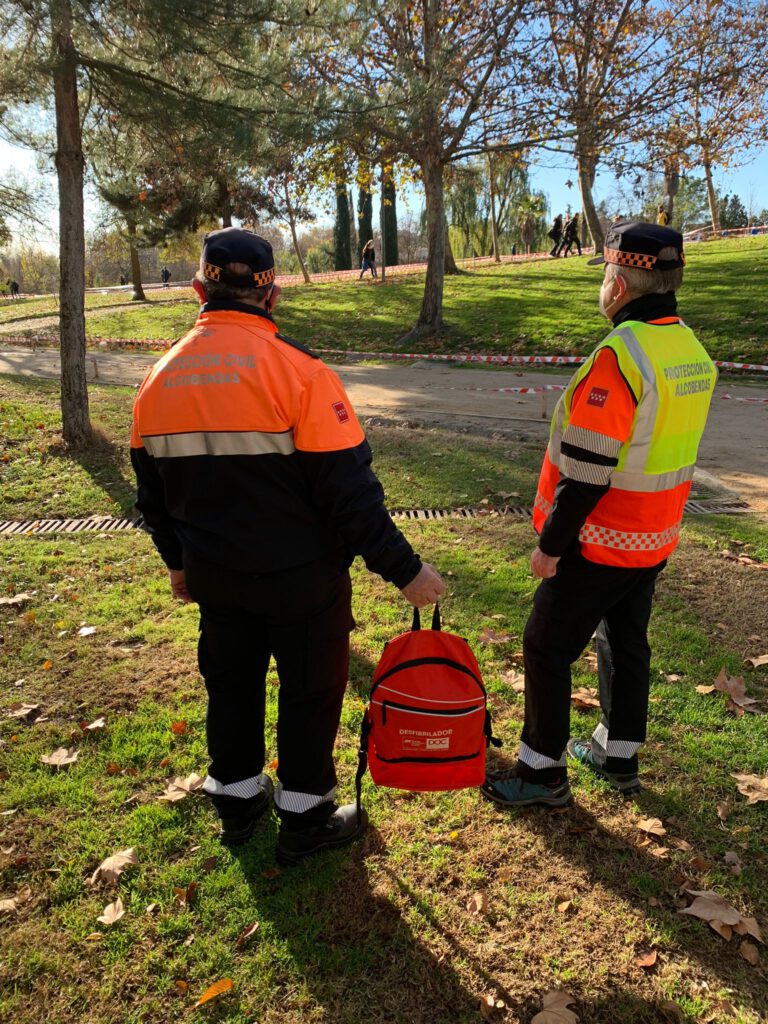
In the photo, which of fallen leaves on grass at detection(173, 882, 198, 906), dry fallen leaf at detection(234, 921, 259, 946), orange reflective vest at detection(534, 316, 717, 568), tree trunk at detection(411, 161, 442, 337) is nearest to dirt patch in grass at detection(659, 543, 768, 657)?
orange reflective vest at detection(534, 316, 717, 568)

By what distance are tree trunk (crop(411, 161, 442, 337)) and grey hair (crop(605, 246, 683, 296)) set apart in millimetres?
14094

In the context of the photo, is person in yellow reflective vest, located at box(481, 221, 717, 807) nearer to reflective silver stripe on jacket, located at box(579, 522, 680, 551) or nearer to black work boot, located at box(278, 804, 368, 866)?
reflective silver stripe on jacket, located at box(579, 522, 680, 551)

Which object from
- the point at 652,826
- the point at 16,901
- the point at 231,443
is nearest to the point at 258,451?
the point at 231,443

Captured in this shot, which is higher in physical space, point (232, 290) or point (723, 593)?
point (232, 290)

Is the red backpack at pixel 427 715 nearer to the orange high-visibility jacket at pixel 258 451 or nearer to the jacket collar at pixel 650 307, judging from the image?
the orange high-visibility jacket at pixel 258 451

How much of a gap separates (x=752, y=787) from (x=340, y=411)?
91.8 inches

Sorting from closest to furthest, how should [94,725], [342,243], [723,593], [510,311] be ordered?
1. [94,725]
2. [723,593]
3. [510,311]
4. [342,243]

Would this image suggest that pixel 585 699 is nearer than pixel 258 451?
No

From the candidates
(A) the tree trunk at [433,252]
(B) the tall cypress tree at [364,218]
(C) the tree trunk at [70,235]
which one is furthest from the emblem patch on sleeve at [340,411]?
(B) the tall cypress tree at [364,218]

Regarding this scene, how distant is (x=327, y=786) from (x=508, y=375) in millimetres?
11788

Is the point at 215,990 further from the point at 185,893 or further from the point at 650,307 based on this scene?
the point at 650,307

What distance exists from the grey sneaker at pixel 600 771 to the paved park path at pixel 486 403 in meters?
3.98

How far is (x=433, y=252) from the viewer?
54.0 ft

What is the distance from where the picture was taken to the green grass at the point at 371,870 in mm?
2109
